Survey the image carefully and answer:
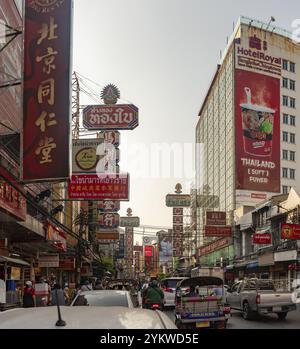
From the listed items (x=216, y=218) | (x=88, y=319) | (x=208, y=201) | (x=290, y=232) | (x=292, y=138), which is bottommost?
(x=88, y=319)

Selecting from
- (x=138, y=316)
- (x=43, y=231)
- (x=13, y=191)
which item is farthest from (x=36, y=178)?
(x=138, y=316)

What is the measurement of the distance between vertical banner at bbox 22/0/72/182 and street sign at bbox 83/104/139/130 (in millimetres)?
16859

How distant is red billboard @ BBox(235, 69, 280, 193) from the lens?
77812 mm

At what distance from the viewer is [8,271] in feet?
79.0

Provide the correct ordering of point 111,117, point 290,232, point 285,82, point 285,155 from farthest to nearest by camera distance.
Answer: point 285,82 → point 285,155 → point 290,232 → point 111,117

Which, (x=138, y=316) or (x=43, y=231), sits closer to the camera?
(x=138, y=316)

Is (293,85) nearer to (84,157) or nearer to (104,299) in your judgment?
(84,157)

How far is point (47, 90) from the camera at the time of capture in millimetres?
15688

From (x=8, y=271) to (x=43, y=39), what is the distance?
12084 millimetres

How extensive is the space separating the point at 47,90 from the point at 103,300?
22.3 feet

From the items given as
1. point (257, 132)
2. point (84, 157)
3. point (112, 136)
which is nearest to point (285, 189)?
point (257, 132)

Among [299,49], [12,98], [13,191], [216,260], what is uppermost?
[299,49]

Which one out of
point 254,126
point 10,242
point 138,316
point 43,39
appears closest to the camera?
point 138,316
